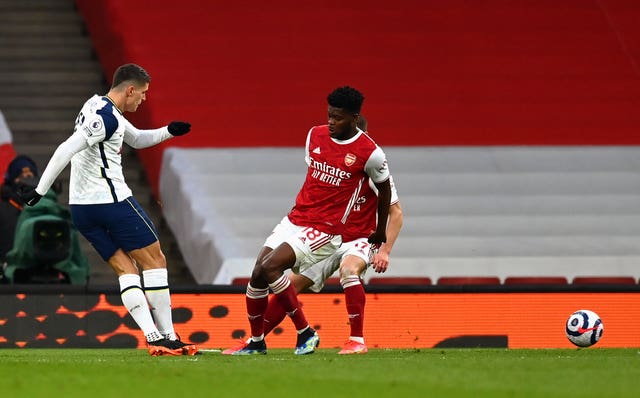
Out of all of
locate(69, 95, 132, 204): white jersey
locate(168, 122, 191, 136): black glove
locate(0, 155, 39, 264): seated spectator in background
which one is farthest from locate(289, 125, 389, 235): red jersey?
locate(0, 155, 39, 264): seated spectator in background

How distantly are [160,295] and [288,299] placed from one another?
77 centimetres

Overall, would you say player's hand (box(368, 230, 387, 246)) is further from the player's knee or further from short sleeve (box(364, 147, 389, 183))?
short sleeve (box(364, 147, 389, 183))

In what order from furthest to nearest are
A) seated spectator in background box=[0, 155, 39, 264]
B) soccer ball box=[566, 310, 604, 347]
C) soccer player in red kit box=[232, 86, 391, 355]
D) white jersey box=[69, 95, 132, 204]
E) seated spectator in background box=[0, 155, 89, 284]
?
seated spectator in background box=[0, 155, 39, 264] → seated spectator in background box=[0, 155, 89, 284] → soccer ball box=[566, 310, 604, 347] → soccer player in red kit box=[232, 86, 391, 355] → white jersey box=[69, 95, 132, 204]

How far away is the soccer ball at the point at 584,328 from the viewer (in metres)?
9.18

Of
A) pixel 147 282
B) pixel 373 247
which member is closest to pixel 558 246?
pixel 373 247

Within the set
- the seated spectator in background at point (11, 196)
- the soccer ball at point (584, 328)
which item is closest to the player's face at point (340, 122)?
the soccer ball at point (584, 328)

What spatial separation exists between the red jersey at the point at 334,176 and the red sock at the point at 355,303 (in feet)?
1.04

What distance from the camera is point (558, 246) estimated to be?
1417 cm

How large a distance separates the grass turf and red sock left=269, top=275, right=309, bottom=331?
265mm

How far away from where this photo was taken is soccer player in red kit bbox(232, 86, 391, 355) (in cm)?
838

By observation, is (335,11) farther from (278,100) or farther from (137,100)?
(137,100)

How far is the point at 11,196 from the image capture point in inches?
495

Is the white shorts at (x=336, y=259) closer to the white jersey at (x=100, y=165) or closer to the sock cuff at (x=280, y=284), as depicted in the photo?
the sock cuff at (x=280, y=284)

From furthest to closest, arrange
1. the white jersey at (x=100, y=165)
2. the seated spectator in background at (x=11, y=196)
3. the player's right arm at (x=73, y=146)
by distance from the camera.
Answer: the seated spectator in background at (x=11, y=196) → the white jersey at (x=100, y=165) → the player's right arm at (x=73, y=146)
